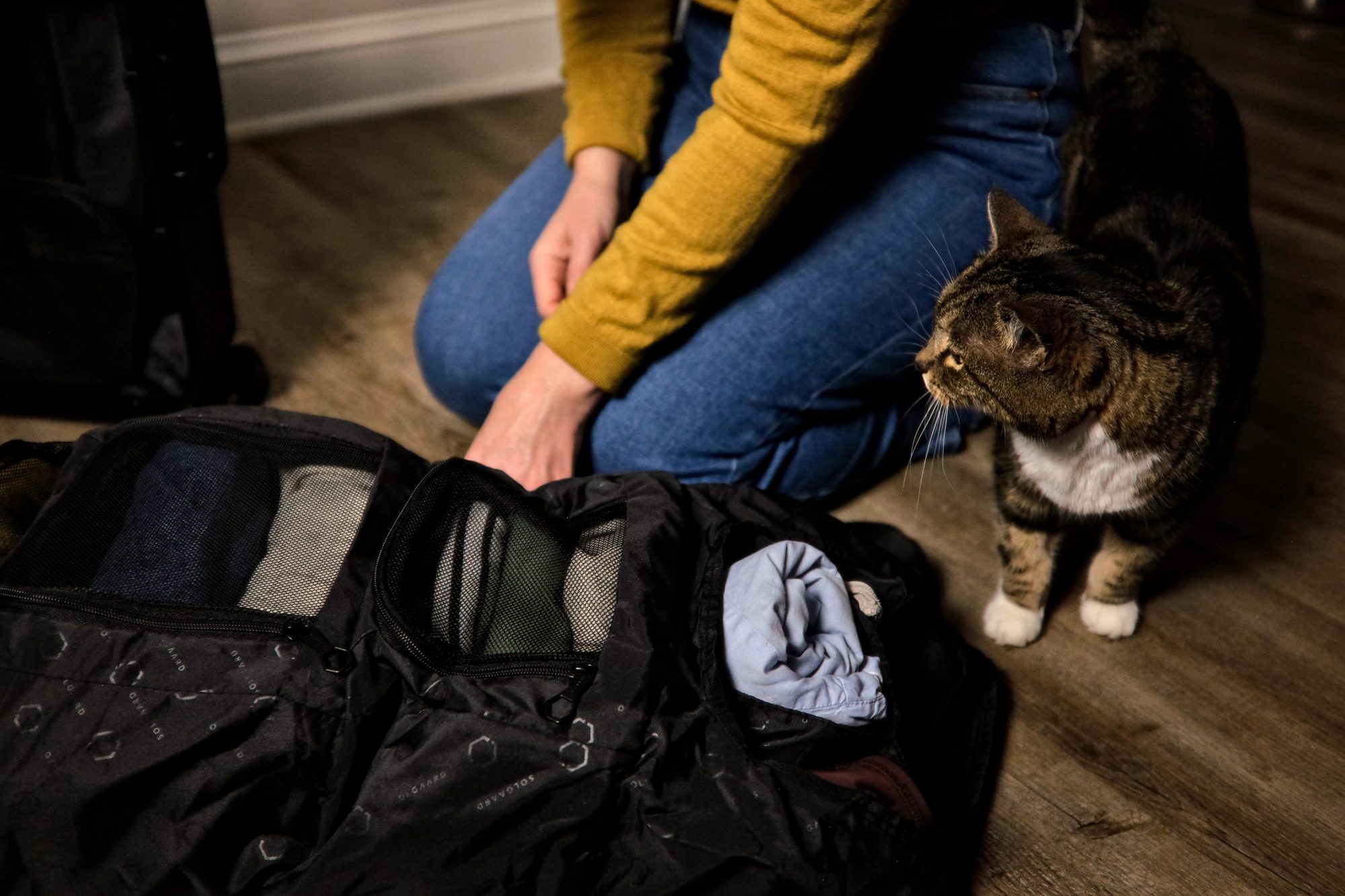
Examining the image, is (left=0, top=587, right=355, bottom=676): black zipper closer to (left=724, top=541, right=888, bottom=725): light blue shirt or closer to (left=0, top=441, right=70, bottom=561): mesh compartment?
(left=0, top=441, right=70, bottom=561): mesh compartment

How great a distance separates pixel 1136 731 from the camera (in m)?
0.99

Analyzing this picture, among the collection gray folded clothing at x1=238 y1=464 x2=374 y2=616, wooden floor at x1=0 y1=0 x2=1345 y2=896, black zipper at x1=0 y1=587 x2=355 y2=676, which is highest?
black zipper at x1=0 y1=587 x2=355 y2=676

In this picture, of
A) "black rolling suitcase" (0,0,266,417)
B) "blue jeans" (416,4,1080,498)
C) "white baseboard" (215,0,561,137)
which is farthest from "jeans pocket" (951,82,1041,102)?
"white baseboard" (215,0,561,137)

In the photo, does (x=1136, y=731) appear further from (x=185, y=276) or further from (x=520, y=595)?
(x=185, y=276)

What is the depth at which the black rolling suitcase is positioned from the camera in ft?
3.53

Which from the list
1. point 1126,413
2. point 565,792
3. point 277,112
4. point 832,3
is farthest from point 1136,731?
point 277,112

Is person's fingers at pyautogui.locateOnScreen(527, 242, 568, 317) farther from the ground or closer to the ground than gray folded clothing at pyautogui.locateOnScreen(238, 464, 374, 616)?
farther from the ground

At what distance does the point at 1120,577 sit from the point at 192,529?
2.87 ft

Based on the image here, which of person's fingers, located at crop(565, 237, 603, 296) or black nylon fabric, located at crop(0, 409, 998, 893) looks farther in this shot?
person's fingers, located at crop(565, 237, 603, 296)

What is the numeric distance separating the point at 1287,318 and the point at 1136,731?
0.92 m

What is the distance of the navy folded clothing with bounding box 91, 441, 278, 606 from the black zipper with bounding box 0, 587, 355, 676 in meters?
0.02

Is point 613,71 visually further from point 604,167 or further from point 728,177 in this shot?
point 728,177

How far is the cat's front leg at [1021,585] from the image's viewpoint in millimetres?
1044

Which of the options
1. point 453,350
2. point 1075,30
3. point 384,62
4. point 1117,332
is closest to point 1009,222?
point 1117,332
